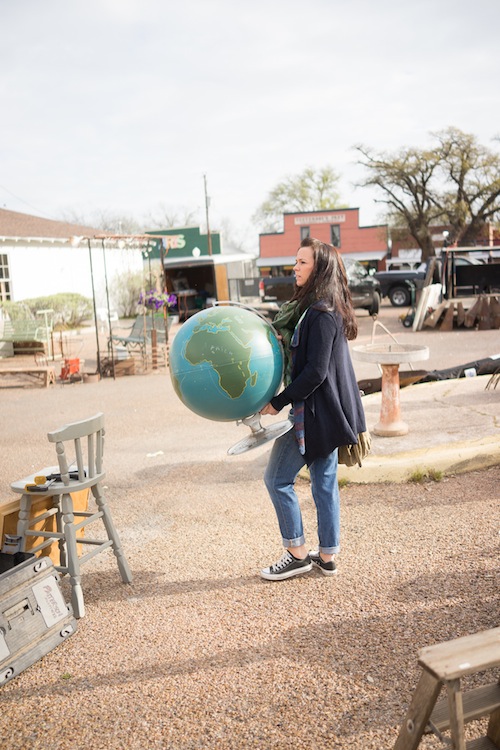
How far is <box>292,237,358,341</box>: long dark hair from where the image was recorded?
359 cm

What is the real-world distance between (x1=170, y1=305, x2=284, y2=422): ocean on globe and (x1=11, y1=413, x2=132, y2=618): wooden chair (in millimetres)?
743

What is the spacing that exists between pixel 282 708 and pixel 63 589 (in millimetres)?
1810

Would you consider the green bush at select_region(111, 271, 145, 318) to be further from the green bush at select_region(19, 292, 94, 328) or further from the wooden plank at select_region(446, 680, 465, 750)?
the wooden plank at select_region(446, 680, 465, 750)

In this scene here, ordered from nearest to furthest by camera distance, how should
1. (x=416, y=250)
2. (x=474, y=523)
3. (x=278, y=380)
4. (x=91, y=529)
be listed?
(x=278, y=380) < (x=474, y=523) < (x=91, y=529) < (x=416, y=250)

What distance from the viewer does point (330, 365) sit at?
3664 mm

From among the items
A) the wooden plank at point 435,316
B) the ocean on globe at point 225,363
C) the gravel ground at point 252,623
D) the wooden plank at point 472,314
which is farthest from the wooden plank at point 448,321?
the ocean on globe at point 225,363

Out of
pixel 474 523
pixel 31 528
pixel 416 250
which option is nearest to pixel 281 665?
pixel 31 528

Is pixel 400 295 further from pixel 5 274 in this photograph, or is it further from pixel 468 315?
pixel 5 274

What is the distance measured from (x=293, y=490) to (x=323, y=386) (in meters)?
0.64

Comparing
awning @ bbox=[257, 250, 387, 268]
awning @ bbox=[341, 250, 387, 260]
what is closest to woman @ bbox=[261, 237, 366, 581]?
awning @ bbox=[257, 250, 387, 268]

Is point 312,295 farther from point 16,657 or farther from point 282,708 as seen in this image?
point 16,657

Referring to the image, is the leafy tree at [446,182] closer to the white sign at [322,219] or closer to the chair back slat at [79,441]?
the white sign at [322,219]

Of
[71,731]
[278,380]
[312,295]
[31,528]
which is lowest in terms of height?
[71,731]

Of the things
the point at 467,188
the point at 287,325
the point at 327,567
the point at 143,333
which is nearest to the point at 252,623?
the point at 327,567
